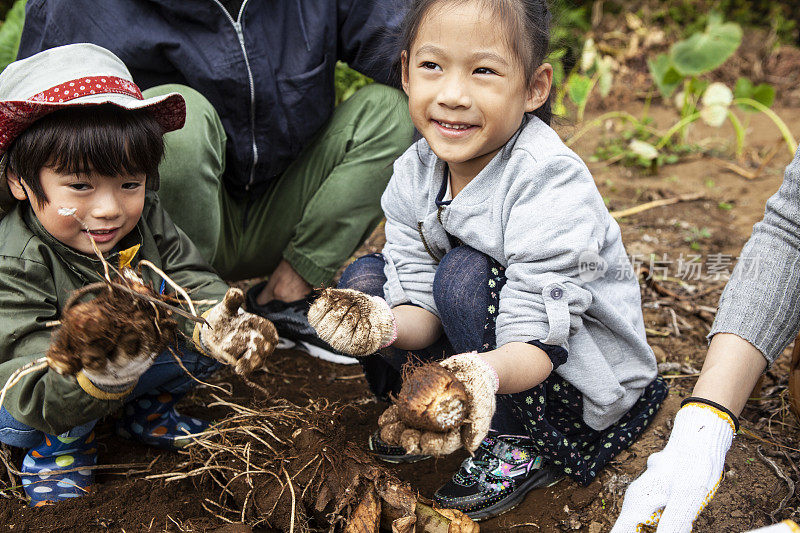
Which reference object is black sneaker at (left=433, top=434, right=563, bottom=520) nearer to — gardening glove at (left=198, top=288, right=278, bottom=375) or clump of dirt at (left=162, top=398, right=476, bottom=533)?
clump of dirt at (left=162, top=398, right=476, bottom=533)

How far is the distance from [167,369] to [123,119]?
646 millimetres

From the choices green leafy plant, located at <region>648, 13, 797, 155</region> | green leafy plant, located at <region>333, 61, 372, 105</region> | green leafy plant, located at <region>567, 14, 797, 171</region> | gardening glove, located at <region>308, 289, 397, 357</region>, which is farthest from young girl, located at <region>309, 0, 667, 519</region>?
green leafy plant, located at <region>648, 13, 797, 155</region>

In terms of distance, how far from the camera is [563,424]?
1.70m

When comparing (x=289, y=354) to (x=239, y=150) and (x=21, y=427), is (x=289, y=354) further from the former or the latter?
(x=21, y=427)

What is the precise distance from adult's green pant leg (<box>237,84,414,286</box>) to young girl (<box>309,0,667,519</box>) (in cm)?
51

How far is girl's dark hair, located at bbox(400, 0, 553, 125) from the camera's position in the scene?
1514mm

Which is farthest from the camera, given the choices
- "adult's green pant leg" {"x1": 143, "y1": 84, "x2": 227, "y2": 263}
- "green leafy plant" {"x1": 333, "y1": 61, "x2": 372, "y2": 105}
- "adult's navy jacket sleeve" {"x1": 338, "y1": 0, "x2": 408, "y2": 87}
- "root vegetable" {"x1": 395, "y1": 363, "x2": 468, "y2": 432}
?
"green leafy plant" {"x1": 333, "y1": 61, "x2": 372, "y2": 105}

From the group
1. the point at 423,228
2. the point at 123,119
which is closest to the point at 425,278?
the point at 423,228

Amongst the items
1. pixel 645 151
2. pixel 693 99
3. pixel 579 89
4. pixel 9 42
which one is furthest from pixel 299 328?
pixel 693 99

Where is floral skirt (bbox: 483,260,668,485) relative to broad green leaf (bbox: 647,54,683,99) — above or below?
below

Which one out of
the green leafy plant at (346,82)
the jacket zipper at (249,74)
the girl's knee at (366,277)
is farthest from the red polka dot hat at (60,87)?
the green leafy plant at (346,82)

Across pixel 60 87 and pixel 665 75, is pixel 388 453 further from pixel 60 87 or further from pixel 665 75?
pixel 665 75

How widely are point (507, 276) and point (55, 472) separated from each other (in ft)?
3.87

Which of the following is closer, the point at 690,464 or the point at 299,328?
the point at 690,464
